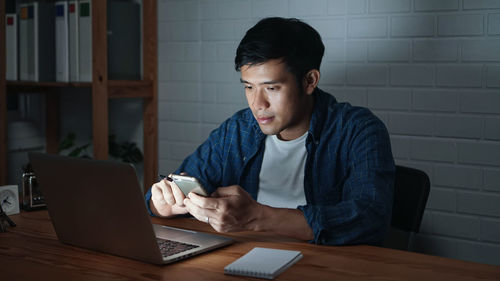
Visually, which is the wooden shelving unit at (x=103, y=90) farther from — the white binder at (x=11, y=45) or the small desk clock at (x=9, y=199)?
the small desk clock at (x=9, y=199)

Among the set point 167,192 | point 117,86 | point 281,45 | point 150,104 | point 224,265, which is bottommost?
point 224,265

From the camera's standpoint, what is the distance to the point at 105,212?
1248 millimetres

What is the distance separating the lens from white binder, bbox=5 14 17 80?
3.01 meters

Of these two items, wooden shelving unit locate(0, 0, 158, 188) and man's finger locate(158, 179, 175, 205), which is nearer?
man's finger locate(158, 179, 175, 205)

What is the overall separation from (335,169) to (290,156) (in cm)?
18

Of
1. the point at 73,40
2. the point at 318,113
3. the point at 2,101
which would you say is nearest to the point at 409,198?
the point at 318,113

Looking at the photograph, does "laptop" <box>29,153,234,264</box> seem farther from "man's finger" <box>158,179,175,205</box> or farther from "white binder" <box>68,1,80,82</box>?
"white binder" <box>68,1,80,82</box>

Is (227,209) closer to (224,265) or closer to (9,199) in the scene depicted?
(224,265)

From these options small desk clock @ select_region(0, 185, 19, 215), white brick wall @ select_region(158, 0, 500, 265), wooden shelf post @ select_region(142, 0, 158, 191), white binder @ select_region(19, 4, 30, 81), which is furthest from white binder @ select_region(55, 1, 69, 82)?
small desk clock @ select_region(0, 185, 19, 215)

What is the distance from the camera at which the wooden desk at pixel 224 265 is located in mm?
1165

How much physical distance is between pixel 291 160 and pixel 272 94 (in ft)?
0.88

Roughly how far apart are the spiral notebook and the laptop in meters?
0.13

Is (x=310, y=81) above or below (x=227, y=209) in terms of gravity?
above

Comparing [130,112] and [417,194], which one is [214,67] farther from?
[417,194]
